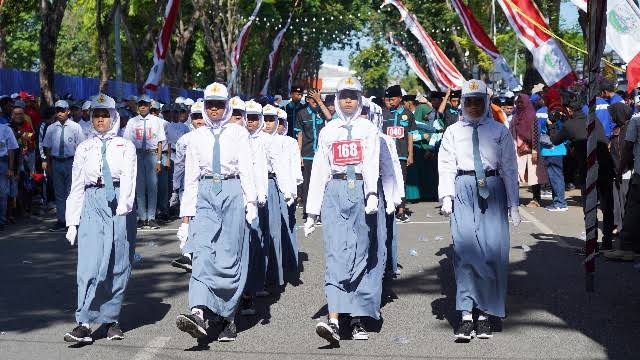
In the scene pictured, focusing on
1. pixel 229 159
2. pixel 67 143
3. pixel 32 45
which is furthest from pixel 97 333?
pixel 32 45

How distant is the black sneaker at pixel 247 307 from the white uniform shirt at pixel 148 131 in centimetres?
753

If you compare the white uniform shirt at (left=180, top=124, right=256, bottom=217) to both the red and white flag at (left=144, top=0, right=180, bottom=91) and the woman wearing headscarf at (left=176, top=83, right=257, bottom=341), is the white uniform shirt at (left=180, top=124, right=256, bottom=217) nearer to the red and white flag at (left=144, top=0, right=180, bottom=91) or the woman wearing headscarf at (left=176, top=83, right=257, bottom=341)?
the woman wearing headscarf at (left=176, top=83, right=257, bottom=341)

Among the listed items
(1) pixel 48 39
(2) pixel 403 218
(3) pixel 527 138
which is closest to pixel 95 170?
(2) pixel 403 218

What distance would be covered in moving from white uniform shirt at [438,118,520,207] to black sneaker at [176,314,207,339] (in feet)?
6.95

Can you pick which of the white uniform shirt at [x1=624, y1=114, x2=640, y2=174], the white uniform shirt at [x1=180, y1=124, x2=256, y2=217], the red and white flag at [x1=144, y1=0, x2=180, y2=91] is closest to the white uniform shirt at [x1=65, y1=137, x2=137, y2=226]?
the white uniform shirt at [x1=180, y1=124, x2=256, y2=217]

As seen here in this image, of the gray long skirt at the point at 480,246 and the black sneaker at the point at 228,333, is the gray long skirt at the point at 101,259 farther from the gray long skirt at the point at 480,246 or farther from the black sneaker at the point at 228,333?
the gray long skirt at the point at 480,246

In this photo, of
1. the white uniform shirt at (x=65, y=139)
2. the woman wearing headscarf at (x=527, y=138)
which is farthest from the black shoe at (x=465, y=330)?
the woman wearing headscarf at (x=527, y=138)

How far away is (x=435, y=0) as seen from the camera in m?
41.8

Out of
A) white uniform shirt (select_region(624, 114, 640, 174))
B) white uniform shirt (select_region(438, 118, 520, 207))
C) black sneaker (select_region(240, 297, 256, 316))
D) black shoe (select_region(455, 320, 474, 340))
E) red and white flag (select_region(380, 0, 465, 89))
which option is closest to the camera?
black shoe (select_region(455, 320, 474, 340))

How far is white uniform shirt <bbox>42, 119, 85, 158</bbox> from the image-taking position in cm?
1631


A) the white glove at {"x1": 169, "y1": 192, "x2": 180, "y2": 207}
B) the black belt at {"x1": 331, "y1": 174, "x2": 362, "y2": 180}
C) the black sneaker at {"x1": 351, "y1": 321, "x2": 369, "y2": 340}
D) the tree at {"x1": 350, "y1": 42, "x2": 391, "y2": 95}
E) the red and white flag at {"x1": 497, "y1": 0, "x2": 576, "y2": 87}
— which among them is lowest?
the black sneaker at {"x1": 351, "y1": 321, "x2": 369, "y2": 340}

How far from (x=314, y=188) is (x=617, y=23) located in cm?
433

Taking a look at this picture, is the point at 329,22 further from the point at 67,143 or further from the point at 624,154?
the point at 624,154

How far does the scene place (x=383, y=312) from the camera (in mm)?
9461
